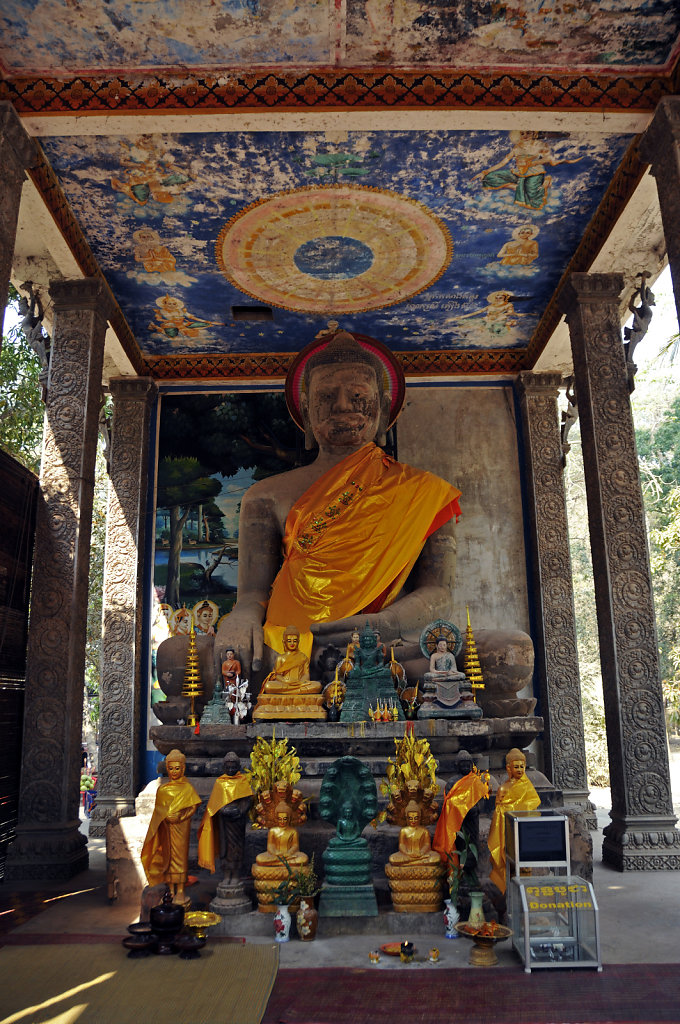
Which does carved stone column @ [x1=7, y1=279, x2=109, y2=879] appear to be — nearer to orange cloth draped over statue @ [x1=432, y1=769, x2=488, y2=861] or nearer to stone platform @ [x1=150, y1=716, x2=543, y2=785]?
stone platform @ [x1=150, y1=716, x2=543, y2=785]

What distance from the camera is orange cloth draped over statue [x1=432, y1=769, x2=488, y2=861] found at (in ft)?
14.8

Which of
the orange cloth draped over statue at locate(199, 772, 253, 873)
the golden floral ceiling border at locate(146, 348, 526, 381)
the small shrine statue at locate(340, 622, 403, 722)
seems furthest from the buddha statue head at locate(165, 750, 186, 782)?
the golden floral ceiling border at locate(146, 348, 526, 381)

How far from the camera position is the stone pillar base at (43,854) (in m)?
6.19

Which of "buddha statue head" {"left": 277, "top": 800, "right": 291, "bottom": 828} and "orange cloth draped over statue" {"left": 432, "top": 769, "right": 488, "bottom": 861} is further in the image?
"buddha statue head" {"left": 277, "top": 800, "right": 291, "bottom": 828}

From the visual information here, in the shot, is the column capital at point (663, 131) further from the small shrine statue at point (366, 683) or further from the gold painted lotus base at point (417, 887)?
the gold painted lotus base at point (417, 887)

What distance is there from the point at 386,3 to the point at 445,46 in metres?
0.58

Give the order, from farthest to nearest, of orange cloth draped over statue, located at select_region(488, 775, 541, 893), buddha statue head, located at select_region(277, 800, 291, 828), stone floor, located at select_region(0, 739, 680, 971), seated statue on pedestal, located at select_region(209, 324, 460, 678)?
seated statue on pedestal, located at select_region(209, 324, 460, 678)
buddha statue head, located at select_region(277, 800, 291, 828)
orange cloth draped over statue, located at select_region(488, 775, 541, 893)
stone floor, located at select_region(0, 739, 680, 971)

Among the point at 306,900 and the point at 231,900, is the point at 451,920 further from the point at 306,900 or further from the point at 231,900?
the point at 231,900

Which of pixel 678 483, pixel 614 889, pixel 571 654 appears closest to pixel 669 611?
pixel 678 483

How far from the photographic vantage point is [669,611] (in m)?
18.2

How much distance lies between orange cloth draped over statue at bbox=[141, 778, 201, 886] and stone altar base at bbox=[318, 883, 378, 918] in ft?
2.75

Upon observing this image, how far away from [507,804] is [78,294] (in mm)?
5911

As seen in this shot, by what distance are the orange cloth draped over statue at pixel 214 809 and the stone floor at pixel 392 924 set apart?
1.30 ft

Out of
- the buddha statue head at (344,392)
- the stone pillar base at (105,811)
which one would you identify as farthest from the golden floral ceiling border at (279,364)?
the stone pillar base at (105,811)
